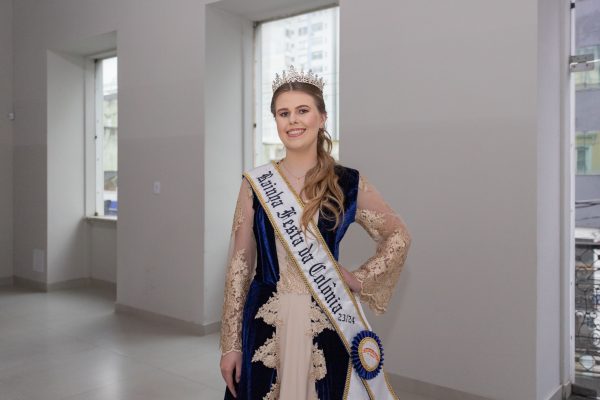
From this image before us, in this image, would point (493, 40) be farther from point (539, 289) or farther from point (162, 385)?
point (162, 385)

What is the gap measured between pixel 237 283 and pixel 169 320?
108 inches

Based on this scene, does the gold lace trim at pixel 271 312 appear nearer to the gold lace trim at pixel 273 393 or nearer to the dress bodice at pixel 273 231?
the dress bodice at pixel 273 231

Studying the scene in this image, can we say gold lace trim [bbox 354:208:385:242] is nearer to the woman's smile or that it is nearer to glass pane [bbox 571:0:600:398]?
the woman's smile

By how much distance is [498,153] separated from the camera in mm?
2473

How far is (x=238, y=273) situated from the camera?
145 centimetres

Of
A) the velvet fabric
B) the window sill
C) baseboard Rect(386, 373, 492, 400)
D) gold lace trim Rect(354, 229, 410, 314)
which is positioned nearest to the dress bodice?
the velvet fabric

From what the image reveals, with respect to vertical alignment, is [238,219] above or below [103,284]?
above

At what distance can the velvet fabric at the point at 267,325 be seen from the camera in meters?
1.39

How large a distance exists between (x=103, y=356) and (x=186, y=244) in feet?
3.13

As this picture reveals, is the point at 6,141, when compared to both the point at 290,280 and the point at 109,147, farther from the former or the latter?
the point at 290,280

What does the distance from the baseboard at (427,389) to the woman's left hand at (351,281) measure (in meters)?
1.46

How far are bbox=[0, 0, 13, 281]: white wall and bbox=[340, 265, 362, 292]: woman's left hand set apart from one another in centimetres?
507

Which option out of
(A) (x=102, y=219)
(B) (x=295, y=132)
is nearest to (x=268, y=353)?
(B) (x=295, y=132)

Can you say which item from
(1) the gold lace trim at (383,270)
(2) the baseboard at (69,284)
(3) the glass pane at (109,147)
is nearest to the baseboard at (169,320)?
(2) the baseboard at (69,284)
